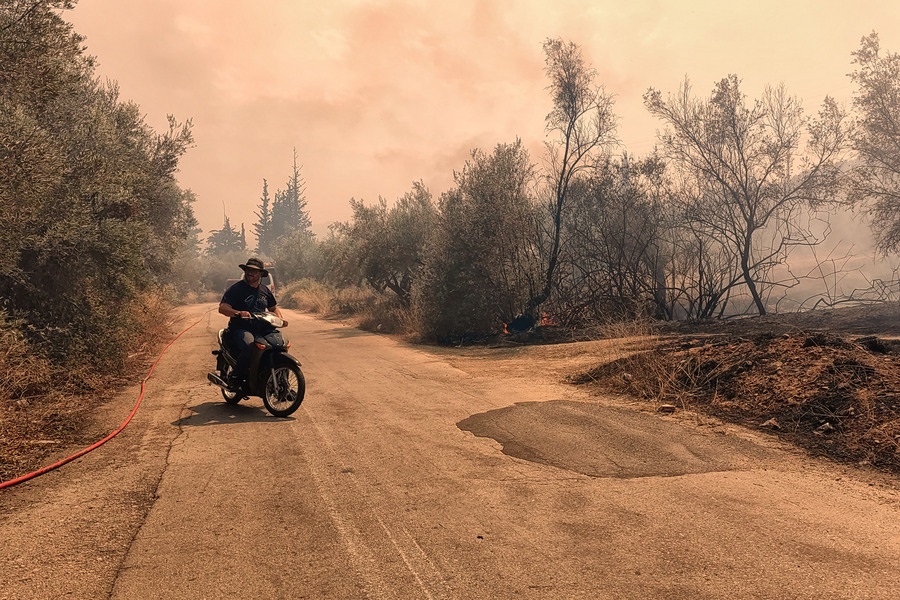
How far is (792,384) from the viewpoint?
695 cm

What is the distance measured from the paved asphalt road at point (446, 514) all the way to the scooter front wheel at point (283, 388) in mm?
276

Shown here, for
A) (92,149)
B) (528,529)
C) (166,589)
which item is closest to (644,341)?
(528,529)

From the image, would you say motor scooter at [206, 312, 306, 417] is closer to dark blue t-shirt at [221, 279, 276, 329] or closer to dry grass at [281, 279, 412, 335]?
dark blue t-shirt at [221, 279, 276, 329]

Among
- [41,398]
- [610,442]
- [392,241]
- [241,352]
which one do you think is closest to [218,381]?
[241,352]

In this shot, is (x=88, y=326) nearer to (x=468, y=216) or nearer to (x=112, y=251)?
(x=112, y=251)

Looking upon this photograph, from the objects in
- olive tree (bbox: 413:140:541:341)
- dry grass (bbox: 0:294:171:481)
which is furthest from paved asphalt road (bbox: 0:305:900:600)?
olive tree (bbox: 413:140:541:341)

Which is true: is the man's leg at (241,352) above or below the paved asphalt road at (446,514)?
above

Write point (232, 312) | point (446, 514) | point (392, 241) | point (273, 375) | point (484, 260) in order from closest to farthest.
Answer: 1. point (446, 514)
2. point (273, 375)
3. point (232, 312)
4. point (484, 260)
5. point (392, 241)

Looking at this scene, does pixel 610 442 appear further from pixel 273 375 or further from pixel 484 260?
pixel 484 260

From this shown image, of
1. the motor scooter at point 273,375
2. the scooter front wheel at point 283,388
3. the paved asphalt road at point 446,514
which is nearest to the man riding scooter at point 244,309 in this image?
the motor scooter at point 273,375

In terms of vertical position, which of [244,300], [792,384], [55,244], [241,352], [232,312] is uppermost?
[55,244]

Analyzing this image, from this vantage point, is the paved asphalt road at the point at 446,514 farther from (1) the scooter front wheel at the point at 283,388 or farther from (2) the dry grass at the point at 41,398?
(2) the dry grass at the point at 41,398

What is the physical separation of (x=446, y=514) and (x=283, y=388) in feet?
13.0

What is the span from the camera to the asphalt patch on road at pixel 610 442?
4977 millimetres
